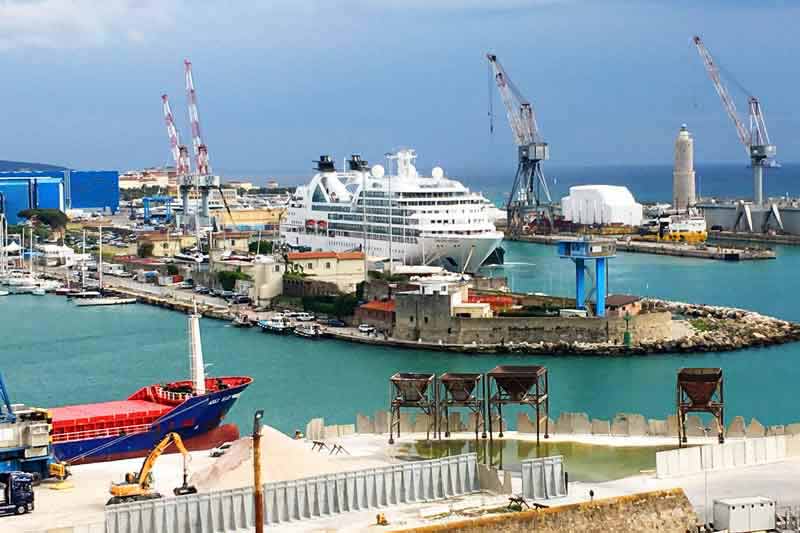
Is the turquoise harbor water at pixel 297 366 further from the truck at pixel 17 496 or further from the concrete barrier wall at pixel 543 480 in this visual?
the concrete barrier wall at pixel 543 480

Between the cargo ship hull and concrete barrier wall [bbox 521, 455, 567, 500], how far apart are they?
19.1ft

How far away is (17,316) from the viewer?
31.2 m

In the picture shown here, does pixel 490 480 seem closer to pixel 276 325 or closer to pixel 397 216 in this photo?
pixel 276 325

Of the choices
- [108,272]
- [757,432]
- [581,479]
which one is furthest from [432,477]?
[108,272]

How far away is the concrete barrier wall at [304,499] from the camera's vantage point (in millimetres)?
10305

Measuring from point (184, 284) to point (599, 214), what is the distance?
80.5ft

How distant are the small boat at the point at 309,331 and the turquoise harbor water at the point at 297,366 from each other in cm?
24

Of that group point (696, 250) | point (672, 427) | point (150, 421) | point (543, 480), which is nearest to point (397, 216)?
point (696, 250)

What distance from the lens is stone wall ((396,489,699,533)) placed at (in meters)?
10.4

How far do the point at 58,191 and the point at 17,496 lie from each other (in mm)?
53280

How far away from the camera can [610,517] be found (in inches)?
424

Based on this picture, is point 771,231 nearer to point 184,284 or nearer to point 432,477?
point 184,284

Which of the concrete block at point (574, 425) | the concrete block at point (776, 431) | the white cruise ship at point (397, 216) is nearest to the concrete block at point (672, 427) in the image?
the concrete block at point (574, 425)

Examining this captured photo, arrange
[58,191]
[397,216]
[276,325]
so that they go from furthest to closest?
[58,191] < [397,216] < [276,325]
